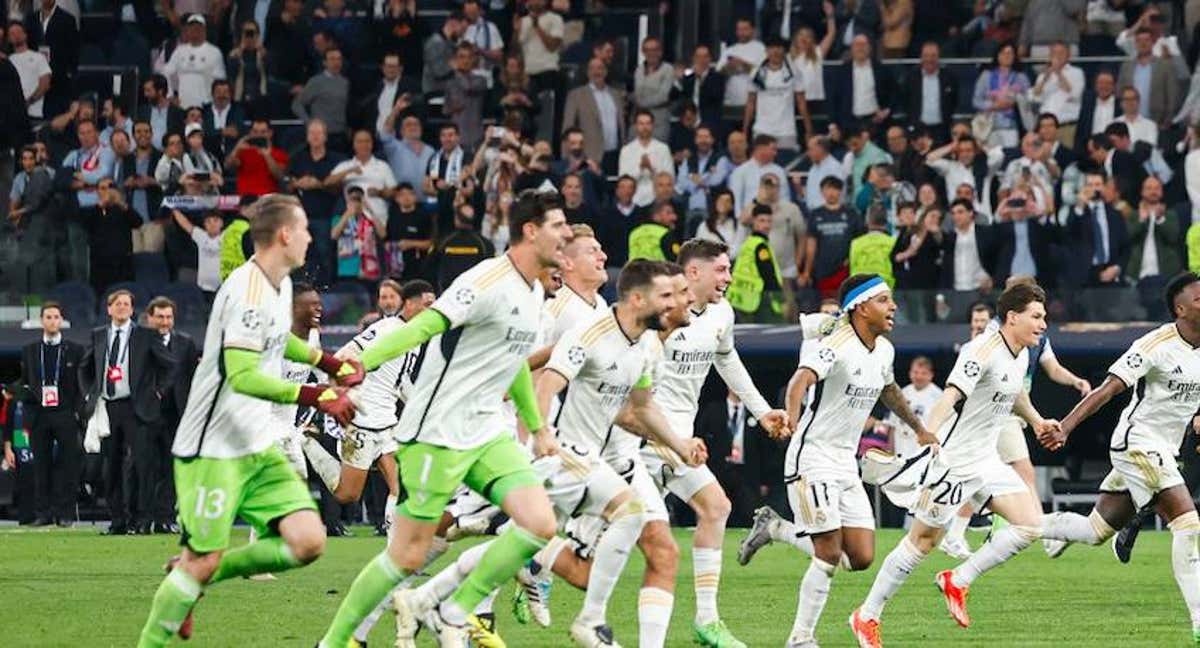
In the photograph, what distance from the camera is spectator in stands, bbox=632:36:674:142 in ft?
94.0

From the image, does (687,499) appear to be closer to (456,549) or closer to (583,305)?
(583,305)

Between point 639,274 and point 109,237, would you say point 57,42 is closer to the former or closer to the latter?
point 109,237

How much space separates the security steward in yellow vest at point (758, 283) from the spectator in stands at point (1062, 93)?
4257 millimetres

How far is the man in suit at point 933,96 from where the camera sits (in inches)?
1097

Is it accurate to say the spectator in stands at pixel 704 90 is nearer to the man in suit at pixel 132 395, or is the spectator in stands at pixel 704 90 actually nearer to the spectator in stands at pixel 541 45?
the spectator in stands at pixel 541 45

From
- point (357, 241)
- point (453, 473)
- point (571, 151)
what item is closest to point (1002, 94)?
point (571, 151)

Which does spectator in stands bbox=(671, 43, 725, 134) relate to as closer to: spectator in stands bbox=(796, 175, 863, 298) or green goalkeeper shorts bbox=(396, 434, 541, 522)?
spectator in stands bbox=(796, 175, 863, 298)

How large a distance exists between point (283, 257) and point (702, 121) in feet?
60.0

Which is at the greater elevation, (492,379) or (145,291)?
(492,379)

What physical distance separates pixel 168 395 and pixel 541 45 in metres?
8.13

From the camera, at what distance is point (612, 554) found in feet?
39.5

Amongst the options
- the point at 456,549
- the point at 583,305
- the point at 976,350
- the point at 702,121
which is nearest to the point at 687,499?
the point at 583,305

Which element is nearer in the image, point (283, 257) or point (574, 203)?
point (283, 257)

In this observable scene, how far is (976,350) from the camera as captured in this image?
14898 mm
